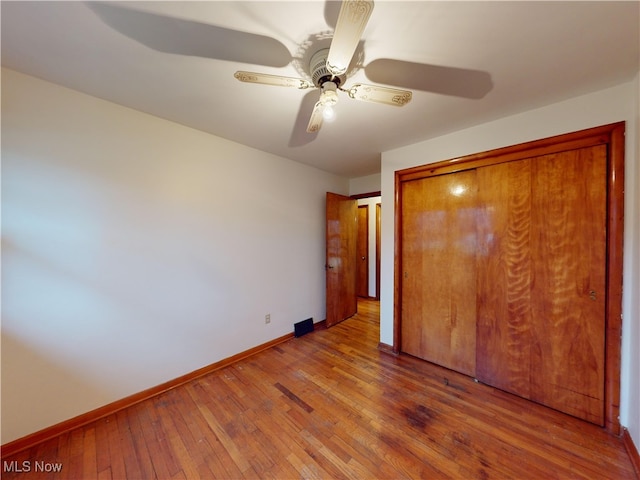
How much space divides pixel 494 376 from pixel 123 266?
3321mm

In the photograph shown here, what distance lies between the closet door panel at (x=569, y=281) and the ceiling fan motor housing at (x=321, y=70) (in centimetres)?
181

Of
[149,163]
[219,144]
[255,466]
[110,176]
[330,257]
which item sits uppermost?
[219,144]

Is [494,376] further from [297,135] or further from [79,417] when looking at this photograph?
[79,417]

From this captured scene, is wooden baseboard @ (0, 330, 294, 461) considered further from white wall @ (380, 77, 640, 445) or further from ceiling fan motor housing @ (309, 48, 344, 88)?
white wall @ (380, 77, 640, 445)

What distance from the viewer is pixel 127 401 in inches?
71.4

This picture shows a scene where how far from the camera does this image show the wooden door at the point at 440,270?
2184mm

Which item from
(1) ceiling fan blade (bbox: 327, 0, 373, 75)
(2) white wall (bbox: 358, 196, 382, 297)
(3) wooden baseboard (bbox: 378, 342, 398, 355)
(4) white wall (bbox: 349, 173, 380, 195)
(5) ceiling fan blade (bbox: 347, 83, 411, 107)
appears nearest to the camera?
(1) ceiling fan blade (bbox: 327, 0, 373, 75)

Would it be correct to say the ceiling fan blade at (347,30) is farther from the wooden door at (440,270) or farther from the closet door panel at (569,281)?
the closet door panel at (569,281)

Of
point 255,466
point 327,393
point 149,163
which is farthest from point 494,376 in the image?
point 149,163

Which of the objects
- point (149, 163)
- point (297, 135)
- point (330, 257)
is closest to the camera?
point (149, 163)

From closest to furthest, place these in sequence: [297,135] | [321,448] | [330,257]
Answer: [321,448] < [297,135] < [330,257]

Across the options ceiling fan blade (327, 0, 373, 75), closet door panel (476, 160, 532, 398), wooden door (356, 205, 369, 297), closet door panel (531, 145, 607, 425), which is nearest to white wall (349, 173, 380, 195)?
wooden door (356, 205, 369, 297)

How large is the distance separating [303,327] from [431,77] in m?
2.98

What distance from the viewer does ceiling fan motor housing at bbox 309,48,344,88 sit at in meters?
1.22
